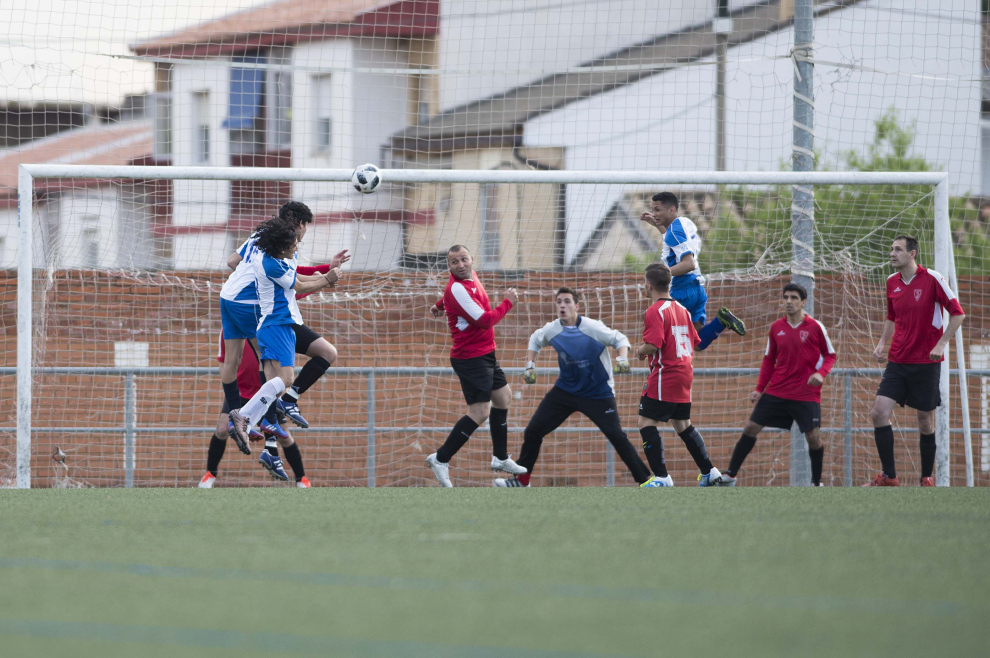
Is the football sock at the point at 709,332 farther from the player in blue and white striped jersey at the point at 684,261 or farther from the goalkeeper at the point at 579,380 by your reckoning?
the goalkeeper at the point at 579,380

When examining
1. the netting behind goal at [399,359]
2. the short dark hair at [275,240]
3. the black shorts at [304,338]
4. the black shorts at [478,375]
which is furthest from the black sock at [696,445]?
the short dark hair at [275,240]

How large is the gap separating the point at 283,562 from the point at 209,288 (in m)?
8.04

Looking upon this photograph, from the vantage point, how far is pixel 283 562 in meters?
3.44

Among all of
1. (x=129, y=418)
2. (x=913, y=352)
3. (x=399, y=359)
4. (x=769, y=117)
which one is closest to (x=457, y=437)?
(x=913, y=352)

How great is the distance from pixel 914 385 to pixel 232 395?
17.0 ft

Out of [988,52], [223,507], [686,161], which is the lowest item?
[223,507]

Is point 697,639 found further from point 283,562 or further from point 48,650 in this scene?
point 283,562

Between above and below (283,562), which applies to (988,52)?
above

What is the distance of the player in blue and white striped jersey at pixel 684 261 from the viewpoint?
26.2ft

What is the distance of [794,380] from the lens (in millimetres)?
8758

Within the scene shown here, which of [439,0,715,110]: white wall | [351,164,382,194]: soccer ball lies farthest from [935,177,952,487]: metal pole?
[439,0,715,110]: white wall

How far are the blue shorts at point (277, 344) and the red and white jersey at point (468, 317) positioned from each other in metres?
1.35

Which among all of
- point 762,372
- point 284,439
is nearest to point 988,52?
point 762,372

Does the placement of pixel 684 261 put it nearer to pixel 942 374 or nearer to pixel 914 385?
pixel 914 385
